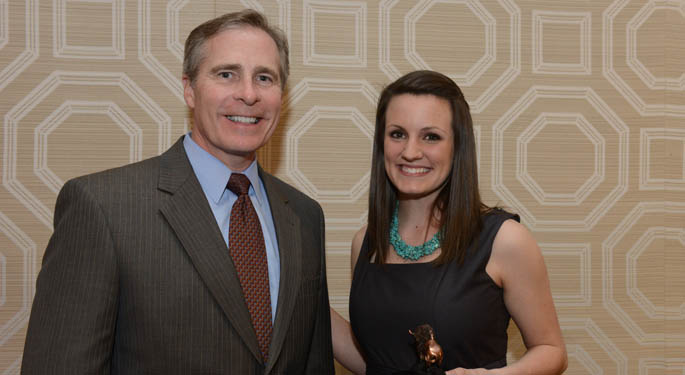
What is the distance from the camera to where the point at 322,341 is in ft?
5.37

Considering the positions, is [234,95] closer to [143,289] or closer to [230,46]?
[230,46]

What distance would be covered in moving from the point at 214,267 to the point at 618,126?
1660mm

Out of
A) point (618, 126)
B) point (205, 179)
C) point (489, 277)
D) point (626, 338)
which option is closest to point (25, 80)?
point (205, 179)

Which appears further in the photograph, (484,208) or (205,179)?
(484,208)

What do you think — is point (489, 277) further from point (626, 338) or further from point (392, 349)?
point (626, 338)

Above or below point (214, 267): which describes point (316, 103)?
above

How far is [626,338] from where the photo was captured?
2246 mm

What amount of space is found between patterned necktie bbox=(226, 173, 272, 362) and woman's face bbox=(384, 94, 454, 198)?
1.46 feet

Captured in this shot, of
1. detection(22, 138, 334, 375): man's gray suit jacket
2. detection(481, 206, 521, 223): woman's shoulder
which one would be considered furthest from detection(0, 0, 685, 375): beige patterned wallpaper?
detection(22, 138, 334, 375): man's gray suit jacket

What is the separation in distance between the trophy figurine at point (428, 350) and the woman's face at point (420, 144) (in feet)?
1.38

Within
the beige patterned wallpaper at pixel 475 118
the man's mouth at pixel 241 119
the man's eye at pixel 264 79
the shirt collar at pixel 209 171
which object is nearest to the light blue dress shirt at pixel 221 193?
the shirt collar at pixel 209 171

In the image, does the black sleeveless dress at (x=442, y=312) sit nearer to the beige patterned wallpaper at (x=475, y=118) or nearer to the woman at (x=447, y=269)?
the woman at (x=447, y=269)

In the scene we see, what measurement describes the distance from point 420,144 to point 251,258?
0.56 metres

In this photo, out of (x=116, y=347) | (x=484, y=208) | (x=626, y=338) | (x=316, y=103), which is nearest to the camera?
(x=116, y=347)
